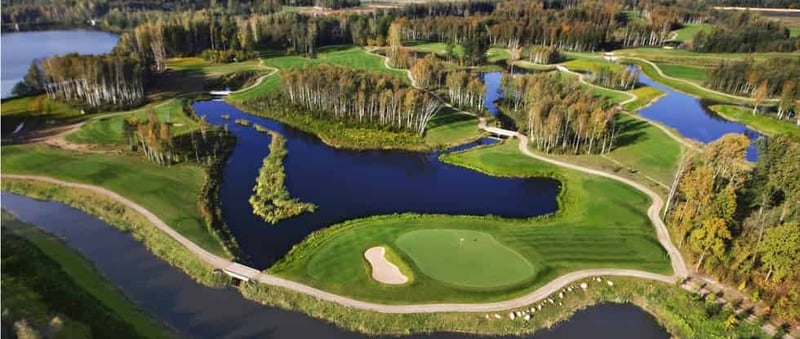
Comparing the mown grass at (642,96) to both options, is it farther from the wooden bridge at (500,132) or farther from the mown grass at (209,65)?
the mown grass at (209,65)

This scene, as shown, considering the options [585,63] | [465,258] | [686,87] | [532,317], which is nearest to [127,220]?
[465,258]

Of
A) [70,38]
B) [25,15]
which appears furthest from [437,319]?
[25,15]

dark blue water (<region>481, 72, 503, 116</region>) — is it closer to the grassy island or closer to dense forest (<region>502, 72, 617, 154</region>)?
dense forest (<region>502, 72, 617, 154</region>)

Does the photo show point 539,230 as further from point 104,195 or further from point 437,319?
point 104,195

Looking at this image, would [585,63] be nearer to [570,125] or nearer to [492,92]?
[492,92]

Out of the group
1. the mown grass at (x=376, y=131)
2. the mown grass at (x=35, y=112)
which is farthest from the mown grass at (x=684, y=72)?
the mown grass at (x=35, y=112)

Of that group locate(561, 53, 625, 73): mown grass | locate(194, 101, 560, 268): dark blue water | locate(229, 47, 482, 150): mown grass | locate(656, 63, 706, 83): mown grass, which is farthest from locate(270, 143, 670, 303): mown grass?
locate(656, 63, 706, 83): mown grass
